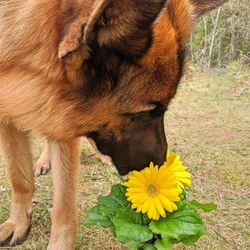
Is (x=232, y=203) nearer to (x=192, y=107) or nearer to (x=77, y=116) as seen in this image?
(x=77, y=116)

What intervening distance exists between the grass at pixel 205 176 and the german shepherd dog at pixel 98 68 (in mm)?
741

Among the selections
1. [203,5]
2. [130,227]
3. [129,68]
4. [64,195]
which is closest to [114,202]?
[130,227]

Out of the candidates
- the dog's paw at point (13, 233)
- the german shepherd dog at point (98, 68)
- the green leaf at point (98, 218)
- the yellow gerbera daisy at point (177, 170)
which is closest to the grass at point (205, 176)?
the dog's paw at point (13, 233)

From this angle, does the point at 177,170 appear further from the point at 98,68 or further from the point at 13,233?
the point at 13,233

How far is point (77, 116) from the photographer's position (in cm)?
205

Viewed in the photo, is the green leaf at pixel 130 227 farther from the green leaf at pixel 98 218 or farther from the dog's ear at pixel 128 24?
the dog's ear at pixel 128 24

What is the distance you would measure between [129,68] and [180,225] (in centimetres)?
68

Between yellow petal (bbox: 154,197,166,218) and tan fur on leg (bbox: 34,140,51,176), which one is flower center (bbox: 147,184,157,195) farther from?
tan fur on leg (bbox: 34,140,51,176)

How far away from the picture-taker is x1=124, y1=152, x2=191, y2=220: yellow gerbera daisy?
204 cm

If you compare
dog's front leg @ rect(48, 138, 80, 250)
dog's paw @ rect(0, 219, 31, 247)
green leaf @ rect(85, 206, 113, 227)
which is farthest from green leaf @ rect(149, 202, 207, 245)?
dog's paw @ rect(0, 219, 31, 247)

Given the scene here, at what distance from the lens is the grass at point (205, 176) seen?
2.73m

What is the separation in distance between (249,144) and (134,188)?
2.55 meters

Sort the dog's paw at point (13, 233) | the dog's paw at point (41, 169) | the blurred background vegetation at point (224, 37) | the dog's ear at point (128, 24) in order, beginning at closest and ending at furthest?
the dog's ear at point (128, 24) → the dog's paw at point (13, 233) → the dog's paw at point (41, 169) → the blurred background vegetation at point (224, 37)

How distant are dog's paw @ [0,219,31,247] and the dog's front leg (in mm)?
210
